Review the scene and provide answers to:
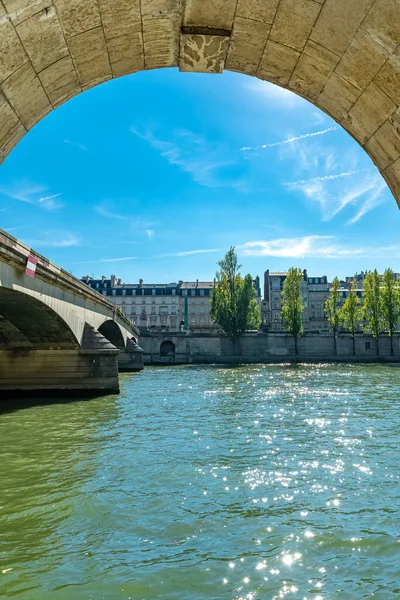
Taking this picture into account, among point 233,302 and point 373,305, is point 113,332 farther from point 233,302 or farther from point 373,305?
point 373,305

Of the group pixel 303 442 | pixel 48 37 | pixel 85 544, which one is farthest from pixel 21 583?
pixel 303 442

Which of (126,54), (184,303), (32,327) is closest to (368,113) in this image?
(126,54)

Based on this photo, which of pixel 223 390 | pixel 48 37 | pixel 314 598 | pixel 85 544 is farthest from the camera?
pixel 223 390

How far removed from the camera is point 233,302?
7531 centimetres

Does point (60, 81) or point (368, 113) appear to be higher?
point (60, 81)

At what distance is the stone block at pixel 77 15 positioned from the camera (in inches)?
131

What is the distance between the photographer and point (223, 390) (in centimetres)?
2977

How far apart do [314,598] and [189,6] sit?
20.5 ft

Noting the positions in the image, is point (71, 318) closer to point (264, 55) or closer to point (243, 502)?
point (243, 502)

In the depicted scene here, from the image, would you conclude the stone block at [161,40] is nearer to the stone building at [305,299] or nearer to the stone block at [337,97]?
the stone block at [337,97]

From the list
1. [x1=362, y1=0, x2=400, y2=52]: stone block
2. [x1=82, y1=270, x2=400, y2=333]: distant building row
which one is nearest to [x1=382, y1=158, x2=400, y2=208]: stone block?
[x1=362, y1=0, x2=400, y2=52]: stone block

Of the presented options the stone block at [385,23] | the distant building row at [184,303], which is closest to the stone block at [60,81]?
the stone block at [385,23]

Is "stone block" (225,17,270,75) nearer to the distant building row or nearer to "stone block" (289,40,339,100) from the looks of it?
"stone block" (289,40,339,100)

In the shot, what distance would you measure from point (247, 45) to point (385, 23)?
1.11 meters
